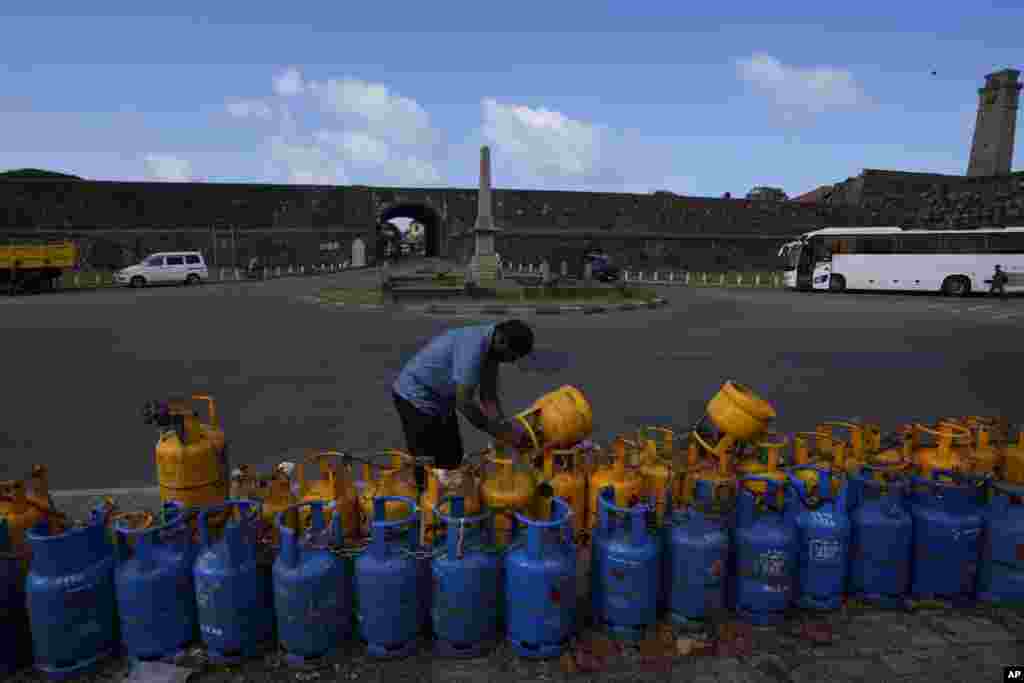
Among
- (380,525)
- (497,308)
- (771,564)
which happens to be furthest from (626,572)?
(497,308)

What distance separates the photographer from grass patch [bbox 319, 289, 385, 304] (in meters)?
19.8

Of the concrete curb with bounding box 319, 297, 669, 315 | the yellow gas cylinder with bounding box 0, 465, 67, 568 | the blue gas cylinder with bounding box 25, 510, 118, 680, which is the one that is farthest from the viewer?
the concrete curb with bounding box 319, 297, 669, 315

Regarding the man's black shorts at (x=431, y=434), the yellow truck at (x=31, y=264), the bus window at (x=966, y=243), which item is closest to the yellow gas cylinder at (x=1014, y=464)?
the man's black shorts at (x=431, y=434)

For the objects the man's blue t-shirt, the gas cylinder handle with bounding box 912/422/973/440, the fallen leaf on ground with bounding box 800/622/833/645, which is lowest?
the fallen leaf on ground with bounding box 800/622/833/645

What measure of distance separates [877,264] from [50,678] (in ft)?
103

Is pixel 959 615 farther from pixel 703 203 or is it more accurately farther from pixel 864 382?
pixel 703 203

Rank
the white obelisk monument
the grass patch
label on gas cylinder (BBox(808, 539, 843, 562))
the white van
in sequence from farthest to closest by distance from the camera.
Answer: the white van < the white obelisk monument < the grass patch < label on gas cylinder (BBox(808, 539, 843, 562))

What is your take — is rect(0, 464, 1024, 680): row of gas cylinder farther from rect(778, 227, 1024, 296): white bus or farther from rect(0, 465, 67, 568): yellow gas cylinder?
rect(778, 227, 1024, 296): white bus

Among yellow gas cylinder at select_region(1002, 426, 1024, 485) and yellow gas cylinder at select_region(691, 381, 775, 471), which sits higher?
yellow gas cylinder at select_region(691, 381, 775, 471)

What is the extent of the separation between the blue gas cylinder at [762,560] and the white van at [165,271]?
3112 centimetres

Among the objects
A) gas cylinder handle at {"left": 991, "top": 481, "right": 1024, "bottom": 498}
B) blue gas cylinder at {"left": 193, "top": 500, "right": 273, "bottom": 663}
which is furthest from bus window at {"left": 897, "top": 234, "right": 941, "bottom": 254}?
blue gas cylinder at {"left": 193, "top": 500, "right": 273, "bottom": 663}

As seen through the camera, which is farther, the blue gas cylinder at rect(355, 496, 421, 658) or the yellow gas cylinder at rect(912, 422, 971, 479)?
the yellow gas cylinder at rect(912, 422, 971, 479)

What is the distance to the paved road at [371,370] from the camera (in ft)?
20.5

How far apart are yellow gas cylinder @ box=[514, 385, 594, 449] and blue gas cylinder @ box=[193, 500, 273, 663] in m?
1.58
